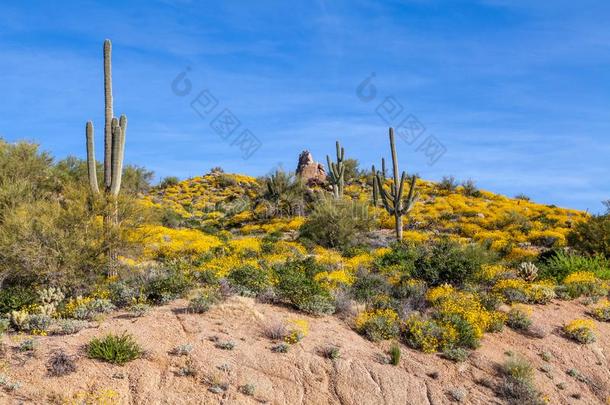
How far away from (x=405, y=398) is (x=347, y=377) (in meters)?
1.04

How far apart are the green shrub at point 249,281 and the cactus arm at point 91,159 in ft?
15.8

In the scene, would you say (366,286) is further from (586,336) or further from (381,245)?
(381,245)

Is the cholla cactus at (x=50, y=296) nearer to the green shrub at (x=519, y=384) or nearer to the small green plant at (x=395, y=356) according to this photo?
the small green plant at (x=395, y=356)

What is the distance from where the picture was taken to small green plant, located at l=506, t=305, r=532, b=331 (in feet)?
37.5

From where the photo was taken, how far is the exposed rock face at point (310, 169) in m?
44.4

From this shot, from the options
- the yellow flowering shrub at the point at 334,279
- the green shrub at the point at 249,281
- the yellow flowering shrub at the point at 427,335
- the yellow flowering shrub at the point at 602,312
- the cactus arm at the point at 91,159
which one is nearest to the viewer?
the yellow flowering shrub at the point at 427,335

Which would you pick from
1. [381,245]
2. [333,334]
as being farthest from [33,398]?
[381,245]

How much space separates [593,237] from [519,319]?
8798 millimetres

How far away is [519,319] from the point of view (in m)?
11.6

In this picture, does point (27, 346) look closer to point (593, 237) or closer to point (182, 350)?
point (182, 350)

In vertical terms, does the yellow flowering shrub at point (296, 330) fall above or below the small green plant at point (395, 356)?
above

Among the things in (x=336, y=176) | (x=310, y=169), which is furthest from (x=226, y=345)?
(x=310, y=169)

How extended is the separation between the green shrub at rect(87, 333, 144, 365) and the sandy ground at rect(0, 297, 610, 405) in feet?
0.42

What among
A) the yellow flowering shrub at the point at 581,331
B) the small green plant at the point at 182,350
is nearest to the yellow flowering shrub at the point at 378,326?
the small green plant at the point at 182,350
